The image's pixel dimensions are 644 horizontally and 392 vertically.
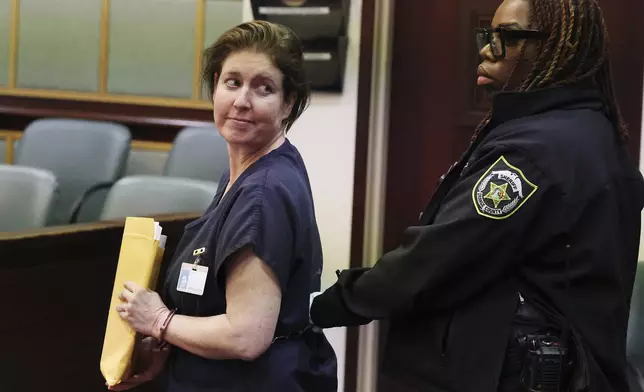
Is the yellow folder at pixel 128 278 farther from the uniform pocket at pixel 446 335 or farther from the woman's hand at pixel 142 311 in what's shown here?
the uniform pocket at pixel 446 335

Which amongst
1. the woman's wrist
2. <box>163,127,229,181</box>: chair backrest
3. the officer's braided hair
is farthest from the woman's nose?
<box>163,127,229,181</box>: chair backrest

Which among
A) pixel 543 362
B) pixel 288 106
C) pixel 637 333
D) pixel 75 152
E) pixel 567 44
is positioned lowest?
pixel 637 333

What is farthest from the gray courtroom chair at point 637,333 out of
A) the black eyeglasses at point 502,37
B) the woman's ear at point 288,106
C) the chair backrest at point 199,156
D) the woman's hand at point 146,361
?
the chair backrest at point 199,156

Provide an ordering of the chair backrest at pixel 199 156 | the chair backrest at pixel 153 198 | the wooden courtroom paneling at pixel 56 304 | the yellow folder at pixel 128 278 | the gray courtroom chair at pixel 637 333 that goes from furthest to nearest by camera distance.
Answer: the chair backrest at pixel 199 156 < the chair backrest at pixel 153 198 < the gray courtroom chair at pixel 637 333 < the wooden courtroom paneling at pixel 56 304 < the yellow folder at pixel 128 278

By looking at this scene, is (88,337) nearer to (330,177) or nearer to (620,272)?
(330,177)

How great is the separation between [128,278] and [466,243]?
1.82 feet

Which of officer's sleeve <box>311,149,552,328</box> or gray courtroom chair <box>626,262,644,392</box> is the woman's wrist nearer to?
officer's sleeve <box>311,149,552,328</box>

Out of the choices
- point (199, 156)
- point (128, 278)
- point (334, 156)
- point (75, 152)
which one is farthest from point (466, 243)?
point (75, 152)

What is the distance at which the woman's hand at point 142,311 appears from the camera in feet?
3.76

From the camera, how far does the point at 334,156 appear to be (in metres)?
2.44

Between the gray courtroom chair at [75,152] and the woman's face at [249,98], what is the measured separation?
216 cm

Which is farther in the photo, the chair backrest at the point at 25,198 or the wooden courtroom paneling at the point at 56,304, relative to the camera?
the chair backrest at the point at 25,198

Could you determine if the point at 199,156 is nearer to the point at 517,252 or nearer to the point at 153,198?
the point at 153,198

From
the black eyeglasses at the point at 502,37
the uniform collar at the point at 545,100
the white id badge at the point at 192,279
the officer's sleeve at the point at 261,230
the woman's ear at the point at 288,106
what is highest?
the black eyeglasses at the point at 502,37
